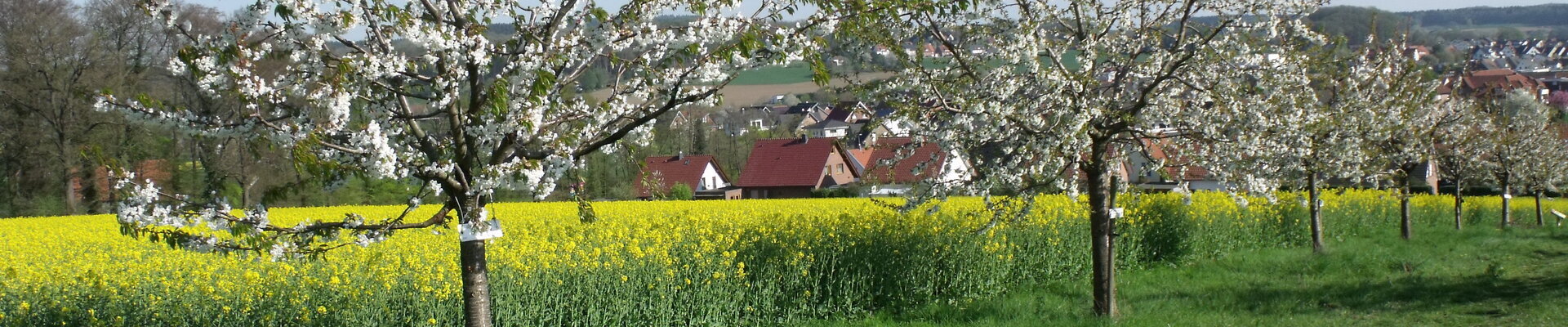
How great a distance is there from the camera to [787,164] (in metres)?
42.7

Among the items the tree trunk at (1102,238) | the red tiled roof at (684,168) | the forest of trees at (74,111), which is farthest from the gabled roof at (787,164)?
the tree trunk at (1102,238)

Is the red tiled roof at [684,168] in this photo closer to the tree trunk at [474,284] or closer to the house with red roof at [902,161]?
the house with red roof at [902,161]

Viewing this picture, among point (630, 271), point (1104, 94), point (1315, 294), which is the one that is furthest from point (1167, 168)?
point (630, 271)

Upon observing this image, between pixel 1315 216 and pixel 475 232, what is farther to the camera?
pixel 1315 216

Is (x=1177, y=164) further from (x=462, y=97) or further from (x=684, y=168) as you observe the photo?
(x=684, y=168)

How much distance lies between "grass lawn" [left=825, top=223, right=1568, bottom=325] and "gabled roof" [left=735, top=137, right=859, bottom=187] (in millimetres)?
27342

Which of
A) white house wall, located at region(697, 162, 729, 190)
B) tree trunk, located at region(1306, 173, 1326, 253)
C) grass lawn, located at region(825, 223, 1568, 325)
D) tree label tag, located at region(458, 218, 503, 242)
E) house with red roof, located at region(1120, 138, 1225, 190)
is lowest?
grass lawn, located at region(825, 223, 1568, 325)

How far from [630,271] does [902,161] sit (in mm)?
2585

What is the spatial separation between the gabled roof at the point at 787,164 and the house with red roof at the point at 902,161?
31838 millimetres

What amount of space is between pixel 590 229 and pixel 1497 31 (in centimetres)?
20531

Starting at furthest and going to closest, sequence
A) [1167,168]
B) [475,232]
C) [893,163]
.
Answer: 1. [893,163]
2. [1167,168]
3. [475,232]

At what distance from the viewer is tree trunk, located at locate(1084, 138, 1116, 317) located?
869cm

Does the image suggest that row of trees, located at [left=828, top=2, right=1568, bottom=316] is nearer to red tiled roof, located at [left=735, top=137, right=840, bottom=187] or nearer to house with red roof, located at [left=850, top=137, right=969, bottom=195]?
house with red roof, located at [left=850, top=137, right=969, bottom=195]

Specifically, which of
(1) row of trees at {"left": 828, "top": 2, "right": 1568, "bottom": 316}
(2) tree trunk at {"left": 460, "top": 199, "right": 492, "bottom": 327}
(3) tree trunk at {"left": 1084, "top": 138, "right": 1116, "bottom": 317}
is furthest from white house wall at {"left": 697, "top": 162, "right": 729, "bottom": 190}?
(2) tree trunk at {"left": 460, "top": 199, "right": 492, "bottom": 327}
